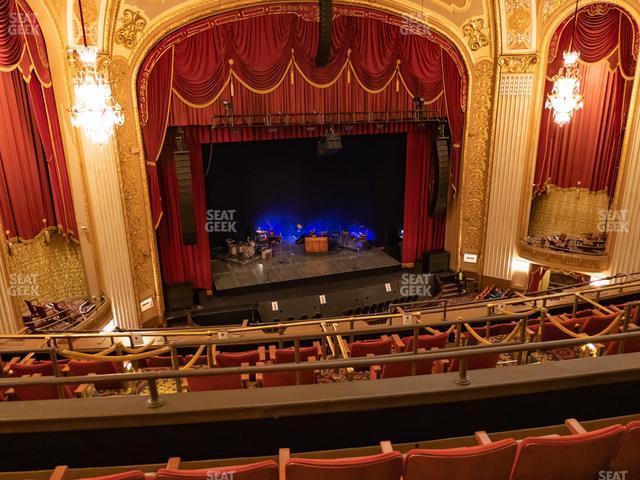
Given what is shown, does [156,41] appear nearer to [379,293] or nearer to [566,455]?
[379,293]

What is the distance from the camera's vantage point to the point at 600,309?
5.89m

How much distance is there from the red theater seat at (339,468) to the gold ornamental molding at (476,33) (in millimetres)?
10037

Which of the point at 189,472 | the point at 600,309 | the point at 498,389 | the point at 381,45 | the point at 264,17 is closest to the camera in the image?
the point at 189,472

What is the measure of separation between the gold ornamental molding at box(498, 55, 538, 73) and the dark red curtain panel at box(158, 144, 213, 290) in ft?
21.3

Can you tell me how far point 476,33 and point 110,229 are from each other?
819 centimetres

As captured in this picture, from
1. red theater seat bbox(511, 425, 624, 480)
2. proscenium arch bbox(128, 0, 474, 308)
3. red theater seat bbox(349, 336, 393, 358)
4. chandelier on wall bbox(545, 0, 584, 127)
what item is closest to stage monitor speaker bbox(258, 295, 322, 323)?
proscenium arch bbox(128, 0, 474, 308)

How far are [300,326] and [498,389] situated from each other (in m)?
3.53

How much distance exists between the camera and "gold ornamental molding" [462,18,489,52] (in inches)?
406

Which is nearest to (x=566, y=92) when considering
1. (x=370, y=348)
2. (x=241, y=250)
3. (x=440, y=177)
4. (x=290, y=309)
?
(x=440, y=177)

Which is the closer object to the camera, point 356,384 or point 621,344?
point 356,384

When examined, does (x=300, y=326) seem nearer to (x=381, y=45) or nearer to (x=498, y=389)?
(x=498, y=389)

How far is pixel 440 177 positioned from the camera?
1155 cm

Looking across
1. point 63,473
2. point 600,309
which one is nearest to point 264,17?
→ point 600,309

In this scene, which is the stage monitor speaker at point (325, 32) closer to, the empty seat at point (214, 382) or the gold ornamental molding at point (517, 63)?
the gold ornamental molding at point (517, 63)
